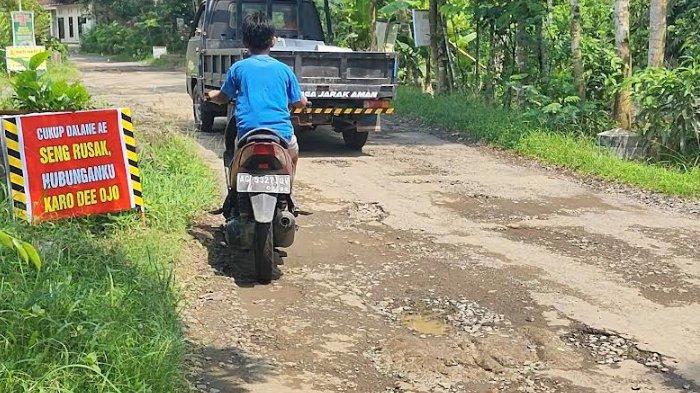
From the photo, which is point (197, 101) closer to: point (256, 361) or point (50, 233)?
point (50, 233)

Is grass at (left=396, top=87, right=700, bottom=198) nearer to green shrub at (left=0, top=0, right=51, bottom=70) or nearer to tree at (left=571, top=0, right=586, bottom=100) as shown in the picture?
tree at (left=571, top=0, right=586, bottom=100)

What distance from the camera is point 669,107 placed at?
10.6 m

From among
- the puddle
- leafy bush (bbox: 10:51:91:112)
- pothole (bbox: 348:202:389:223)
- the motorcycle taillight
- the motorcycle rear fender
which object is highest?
leafy bush (bbox: 10:51:91:112)

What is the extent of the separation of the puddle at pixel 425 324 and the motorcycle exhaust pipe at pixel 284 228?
121 cm

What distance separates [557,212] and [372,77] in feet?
12.6

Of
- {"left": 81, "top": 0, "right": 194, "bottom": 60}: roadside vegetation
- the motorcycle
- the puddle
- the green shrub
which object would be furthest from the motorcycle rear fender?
{"left": 81, "top": 0, "right": 194, "bottom": 60}: roadside vegetation

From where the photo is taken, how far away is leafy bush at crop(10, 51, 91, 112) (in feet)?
24.1

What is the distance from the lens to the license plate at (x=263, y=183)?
19.3ft

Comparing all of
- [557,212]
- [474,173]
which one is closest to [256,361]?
[557,212]

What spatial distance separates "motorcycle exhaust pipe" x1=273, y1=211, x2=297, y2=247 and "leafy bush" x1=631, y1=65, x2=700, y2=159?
6184 mm

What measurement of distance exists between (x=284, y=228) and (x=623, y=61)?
780 centimetres

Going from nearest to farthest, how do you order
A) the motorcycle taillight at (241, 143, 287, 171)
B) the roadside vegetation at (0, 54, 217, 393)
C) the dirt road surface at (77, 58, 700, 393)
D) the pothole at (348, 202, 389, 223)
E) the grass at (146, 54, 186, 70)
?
the roadside vegetation at (0, 54, 217, 393)
the dirt road surface at (77, 58, 700, 393)
the motorcycle taillight at (241, 143, 287, 171)
the pothole at (348, 202, 389, 223)
the grass at (146, 54, 186, 70)

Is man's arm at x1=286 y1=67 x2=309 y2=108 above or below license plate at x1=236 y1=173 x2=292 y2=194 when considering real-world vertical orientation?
above

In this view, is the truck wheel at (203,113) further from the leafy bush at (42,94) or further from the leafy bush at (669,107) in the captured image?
the leafy bush at (669,107)
